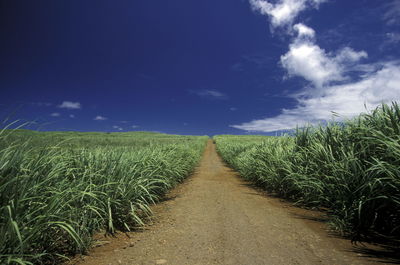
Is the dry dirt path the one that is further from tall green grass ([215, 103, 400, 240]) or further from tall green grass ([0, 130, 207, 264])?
tall green grass ([215, 103, 400, 240])

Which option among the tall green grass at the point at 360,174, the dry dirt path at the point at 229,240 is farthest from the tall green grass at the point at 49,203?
the tall green grass at the point at 360,174

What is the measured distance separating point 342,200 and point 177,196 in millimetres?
3617

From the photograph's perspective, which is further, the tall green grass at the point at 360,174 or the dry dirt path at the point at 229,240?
the tall green grass at the point at 360,174

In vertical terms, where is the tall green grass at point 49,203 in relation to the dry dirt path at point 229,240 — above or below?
above

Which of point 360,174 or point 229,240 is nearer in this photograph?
point 229,240

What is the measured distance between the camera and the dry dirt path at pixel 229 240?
2.43 m

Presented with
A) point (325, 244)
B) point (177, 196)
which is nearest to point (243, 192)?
point (177, 196)

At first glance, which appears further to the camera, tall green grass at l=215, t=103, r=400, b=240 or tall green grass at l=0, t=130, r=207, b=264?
tall green grass at l=215, t=103, r=400, b=240

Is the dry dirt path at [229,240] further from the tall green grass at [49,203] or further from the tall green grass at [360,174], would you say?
the tall green grass at [360,174]

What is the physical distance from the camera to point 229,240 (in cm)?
288

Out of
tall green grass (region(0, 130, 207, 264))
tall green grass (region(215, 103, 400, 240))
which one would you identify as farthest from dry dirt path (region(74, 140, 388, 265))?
tall green grass (region(215, 103, 400, 240))

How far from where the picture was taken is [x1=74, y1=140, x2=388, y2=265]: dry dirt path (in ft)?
7.97

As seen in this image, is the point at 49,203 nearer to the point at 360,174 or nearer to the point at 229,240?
the point at 229,240

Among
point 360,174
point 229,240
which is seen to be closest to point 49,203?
point 229,240
